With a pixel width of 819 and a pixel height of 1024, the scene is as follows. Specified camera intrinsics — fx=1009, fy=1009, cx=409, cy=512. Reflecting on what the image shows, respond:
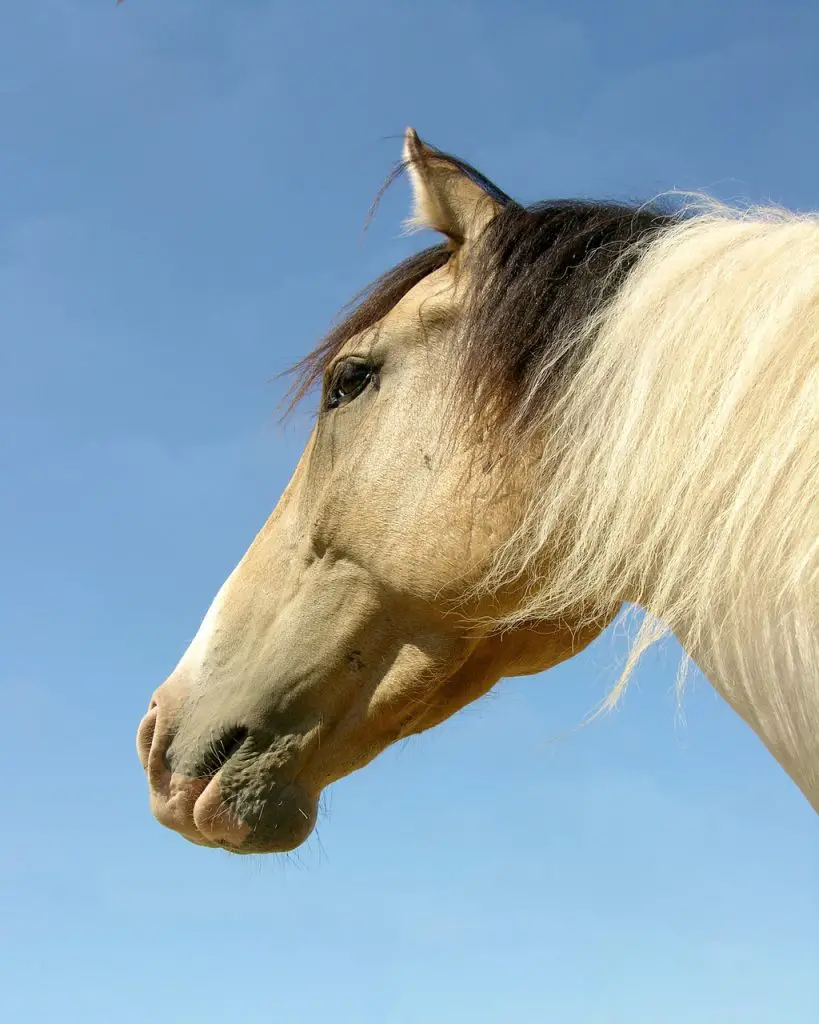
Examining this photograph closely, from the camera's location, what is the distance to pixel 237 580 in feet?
9.36

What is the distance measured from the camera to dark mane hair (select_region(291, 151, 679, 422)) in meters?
2.44

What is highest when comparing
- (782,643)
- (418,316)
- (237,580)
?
(418,316)

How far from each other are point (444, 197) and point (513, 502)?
94 centimetres

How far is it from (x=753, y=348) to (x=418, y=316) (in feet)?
3.29

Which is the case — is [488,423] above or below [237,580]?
above

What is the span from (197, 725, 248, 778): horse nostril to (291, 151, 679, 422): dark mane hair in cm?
106

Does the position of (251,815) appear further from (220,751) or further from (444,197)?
(444,197)

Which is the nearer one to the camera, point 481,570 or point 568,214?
point 481,570

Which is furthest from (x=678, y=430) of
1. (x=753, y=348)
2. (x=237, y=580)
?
(x=237, y=580)

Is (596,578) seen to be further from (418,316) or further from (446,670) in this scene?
(418,316)

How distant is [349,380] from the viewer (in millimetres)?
2799

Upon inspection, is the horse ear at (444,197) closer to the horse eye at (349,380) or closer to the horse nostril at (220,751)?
the horse eye at (349,380)

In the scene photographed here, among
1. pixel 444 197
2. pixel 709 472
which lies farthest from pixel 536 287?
pixel 709 472

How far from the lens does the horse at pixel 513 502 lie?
6.37ft
